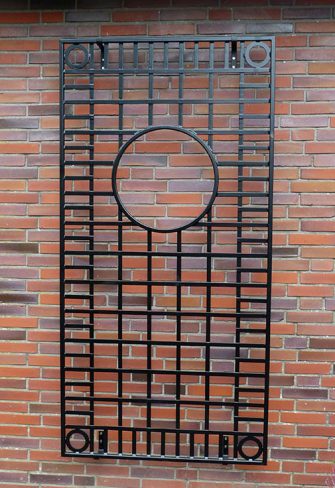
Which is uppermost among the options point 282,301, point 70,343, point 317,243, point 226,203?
point 226,203

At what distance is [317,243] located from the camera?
2637 mm

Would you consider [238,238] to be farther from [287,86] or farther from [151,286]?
[287,86]

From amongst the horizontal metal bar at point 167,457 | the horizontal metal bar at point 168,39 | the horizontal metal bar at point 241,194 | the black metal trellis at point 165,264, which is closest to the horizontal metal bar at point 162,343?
the black metal trellis at point 165,264

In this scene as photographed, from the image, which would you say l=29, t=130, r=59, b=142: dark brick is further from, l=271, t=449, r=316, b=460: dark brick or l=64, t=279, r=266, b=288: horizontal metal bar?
l=271, t=449, r=316, b=460: dark brick

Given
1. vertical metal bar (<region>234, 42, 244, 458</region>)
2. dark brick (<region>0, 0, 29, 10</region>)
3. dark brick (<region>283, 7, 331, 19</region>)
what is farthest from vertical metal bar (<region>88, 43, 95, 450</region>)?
dark brick (<region>283, 7, 331, 19</region>)

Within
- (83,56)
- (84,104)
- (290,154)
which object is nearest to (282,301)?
(290,154)

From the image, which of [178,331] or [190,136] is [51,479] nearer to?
[178,331]

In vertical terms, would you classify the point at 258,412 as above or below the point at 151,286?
below

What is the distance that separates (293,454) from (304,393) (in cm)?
31

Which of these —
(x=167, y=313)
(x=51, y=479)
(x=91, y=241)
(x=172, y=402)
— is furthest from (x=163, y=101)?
(x=51, y=479)

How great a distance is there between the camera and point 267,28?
2.61m

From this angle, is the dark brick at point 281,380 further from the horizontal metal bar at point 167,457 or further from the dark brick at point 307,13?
the dark brick at point 307,13

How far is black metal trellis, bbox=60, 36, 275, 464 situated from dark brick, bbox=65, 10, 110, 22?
0.43 ft

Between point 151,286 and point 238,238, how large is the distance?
1.56ft
